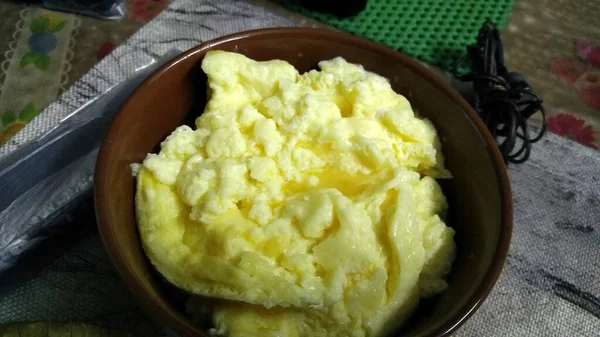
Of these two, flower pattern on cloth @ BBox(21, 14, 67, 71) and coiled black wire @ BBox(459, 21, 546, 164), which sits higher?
coiled black wire @ BBox(459, 21, 546, 164)

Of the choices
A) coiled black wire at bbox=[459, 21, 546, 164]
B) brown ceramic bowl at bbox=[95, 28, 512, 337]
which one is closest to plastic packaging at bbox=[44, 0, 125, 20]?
brown ceramic bowl at bbox=[95, 28, 512, 337]

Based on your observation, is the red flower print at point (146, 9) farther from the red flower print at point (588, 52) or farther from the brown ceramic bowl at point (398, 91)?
the red flower print at point (588, 52)

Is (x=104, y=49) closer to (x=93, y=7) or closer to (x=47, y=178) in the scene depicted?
(x=93, y=7)

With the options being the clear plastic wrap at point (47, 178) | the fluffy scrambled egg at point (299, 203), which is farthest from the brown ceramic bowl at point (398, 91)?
the clear plastic wrap at point (47, 178)

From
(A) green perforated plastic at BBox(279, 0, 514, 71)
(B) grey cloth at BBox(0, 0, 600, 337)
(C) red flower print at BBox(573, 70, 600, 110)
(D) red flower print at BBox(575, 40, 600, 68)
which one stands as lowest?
(B) grey cloth at BBox(0, 0, 600, 337)

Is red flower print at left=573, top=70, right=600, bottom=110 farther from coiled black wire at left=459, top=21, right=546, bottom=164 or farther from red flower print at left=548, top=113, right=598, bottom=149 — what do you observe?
coiled black wire at left=459, top=21, right=546, bottom=164

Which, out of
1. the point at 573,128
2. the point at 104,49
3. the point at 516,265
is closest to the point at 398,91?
the point at 516,265
